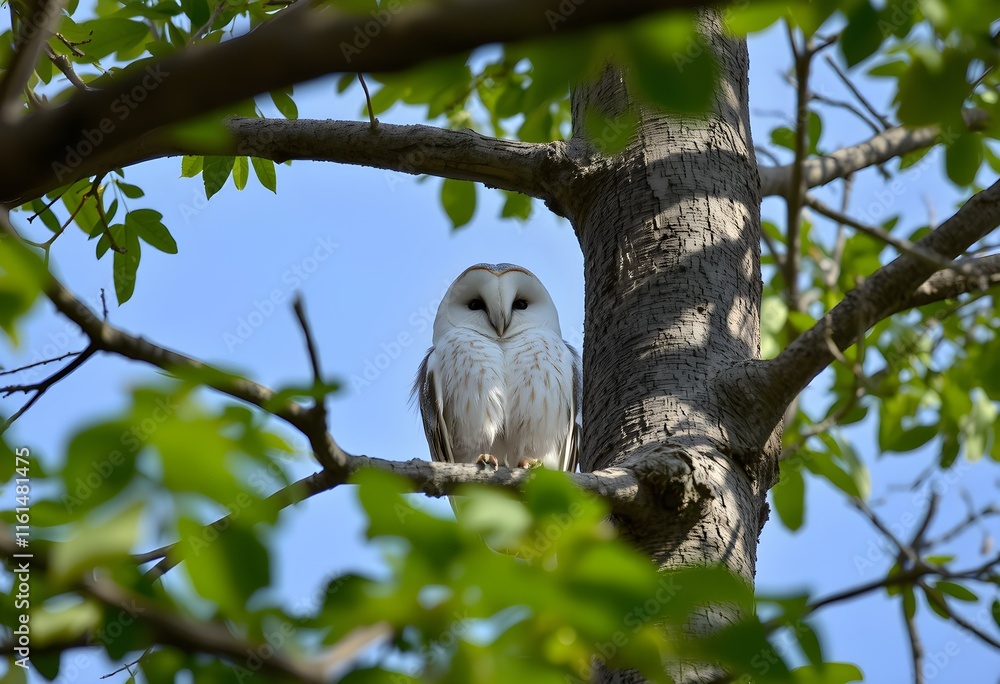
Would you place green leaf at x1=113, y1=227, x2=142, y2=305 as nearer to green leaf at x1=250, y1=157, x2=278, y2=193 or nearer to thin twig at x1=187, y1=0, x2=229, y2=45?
green leaf at x1=250, y1=157, x2=278, y2=193

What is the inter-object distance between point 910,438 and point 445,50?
2.61m

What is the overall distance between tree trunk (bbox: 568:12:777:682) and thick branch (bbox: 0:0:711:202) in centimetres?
122

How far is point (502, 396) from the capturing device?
12.9ft

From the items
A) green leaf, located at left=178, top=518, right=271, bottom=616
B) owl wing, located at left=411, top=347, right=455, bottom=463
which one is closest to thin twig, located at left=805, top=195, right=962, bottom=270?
green leaf, located at left=178, top=518, right=271, bottom=616

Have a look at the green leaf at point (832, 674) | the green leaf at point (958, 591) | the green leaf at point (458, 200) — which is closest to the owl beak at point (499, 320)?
the green leaf at point (458, 200)

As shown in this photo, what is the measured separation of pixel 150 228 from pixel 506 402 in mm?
1761

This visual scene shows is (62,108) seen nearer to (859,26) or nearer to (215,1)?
(859,26)

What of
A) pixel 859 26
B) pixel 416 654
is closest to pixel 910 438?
pixel 859 26

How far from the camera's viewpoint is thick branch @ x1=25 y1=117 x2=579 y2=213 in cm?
244

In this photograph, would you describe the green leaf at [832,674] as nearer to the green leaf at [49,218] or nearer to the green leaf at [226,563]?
the green leaf at [226,563]

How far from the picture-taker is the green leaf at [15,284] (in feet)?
2.48

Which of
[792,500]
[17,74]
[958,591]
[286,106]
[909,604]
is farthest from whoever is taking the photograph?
[286,106]

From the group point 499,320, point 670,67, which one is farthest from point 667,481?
point 499,320

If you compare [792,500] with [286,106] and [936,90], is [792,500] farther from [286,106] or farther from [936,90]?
[286,106]
